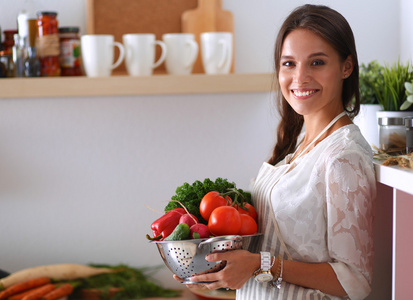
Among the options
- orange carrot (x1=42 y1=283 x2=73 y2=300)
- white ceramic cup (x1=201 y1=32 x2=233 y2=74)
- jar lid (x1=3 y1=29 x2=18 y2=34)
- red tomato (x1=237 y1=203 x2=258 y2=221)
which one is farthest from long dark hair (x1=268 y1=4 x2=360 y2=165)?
orange carrot (x1=42 y1=283 x2=73 y2=300)

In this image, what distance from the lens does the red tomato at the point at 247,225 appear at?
96 cm

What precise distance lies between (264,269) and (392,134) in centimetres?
35

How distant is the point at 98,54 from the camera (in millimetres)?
1644

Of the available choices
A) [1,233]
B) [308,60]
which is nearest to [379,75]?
[308,60]

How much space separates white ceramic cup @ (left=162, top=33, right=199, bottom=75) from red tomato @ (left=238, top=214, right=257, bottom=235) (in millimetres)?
831

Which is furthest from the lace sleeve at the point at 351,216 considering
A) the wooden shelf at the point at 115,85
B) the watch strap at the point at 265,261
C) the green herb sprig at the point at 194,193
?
the wooden shelf at the point at 115,85

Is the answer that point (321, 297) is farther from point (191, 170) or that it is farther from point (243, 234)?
point (191, 170)

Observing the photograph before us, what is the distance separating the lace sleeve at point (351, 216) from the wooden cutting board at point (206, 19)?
0.97m

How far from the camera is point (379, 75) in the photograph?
4.19 ft

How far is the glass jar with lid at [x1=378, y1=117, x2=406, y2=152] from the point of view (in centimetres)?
101

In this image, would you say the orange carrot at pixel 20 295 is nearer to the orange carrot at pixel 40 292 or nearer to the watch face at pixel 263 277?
the orange carrot at pixel 40 292

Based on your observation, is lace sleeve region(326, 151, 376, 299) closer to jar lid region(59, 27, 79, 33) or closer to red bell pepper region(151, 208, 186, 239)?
red bell pepper region(151, 208, 186, 239)

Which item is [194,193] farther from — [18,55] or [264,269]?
[18,55]

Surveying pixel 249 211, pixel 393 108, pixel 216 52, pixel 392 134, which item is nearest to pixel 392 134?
pixel 392 134
